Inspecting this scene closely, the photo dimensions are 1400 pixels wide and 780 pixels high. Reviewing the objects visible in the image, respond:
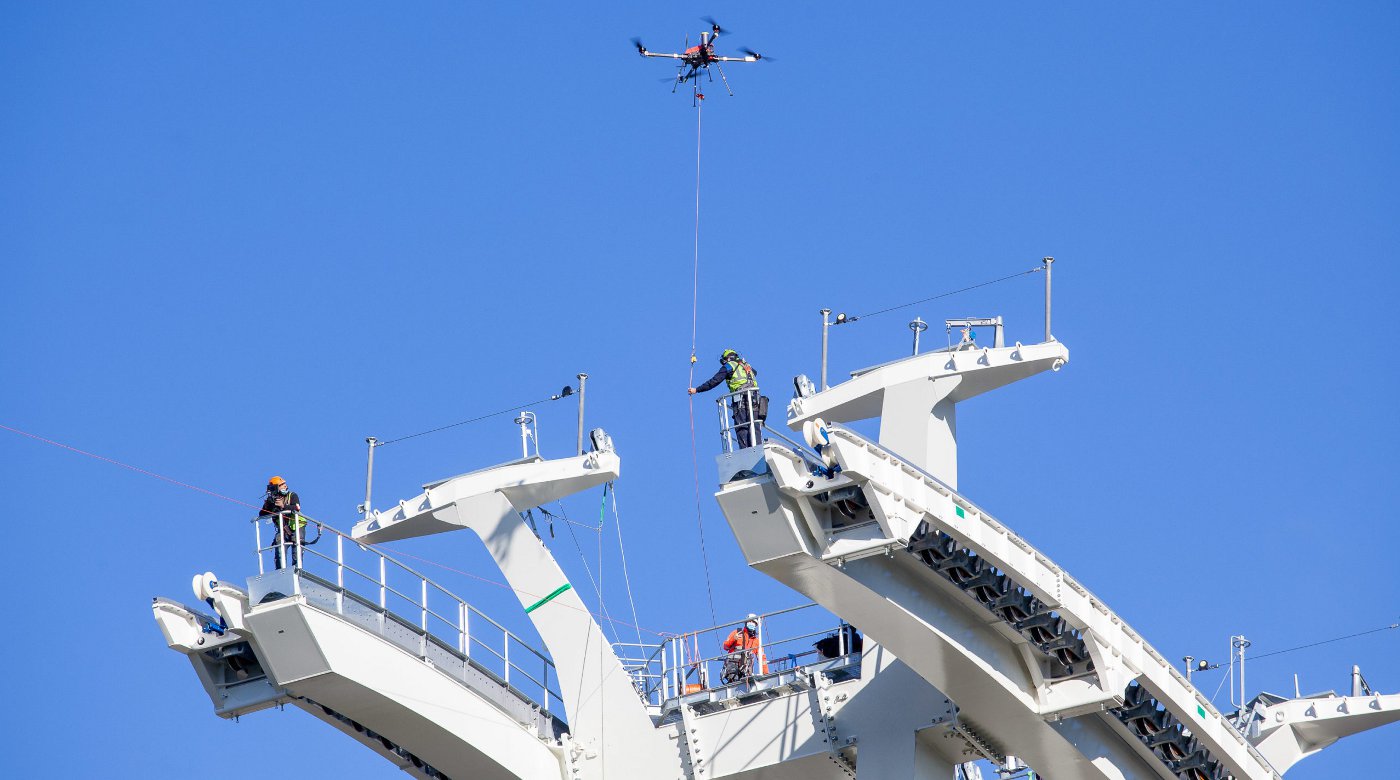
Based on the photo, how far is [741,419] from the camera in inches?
1225

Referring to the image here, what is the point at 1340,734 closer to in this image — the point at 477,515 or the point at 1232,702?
the point at 1232,702

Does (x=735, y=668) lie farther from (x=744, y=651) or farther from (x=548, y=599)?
(x=548, y=599)

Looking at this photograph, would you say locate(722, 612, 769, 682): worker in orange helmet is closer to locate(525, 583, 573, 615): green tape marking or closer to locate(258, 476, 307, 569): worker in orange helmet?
locate(525, 583, 573, 615): green tape marking

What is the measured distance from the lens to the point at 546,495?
36.6 meters

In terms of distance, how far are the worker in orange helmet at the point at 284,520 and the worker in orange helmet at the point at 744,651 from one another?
7.53 m

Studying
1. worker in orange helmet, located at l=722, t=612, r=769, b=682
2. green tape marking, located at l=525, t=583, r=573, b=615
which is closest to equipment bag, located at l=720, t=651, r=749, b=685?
worker in orange helmet, located at l=722, t=612, r=769, b=682

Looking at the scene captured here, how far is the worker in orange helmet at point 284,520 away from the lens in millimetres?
32531

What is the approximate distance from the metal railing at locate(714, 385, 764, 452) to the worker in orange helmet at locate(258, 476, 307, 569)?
633 centimetres

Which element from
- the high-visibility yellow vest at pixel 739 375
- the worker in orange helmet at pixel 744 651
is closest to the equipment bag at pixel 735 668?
the worker in orange helmet at pixel 744 651

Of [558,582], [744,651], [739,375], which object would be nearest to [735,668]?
[744,651]

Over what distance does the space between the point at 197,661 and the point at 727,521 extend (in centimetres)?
849

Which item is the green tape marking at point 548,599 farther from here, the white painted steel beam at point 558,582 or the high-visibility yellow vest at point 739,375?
the high-visibility yellow vest at point 739,375

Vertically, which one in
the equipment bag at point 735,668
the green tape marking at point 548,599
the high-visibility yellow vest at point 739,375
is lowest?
the equipment bag at point 735,668

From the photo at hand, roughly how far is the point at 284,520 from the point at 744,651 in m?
7.83
